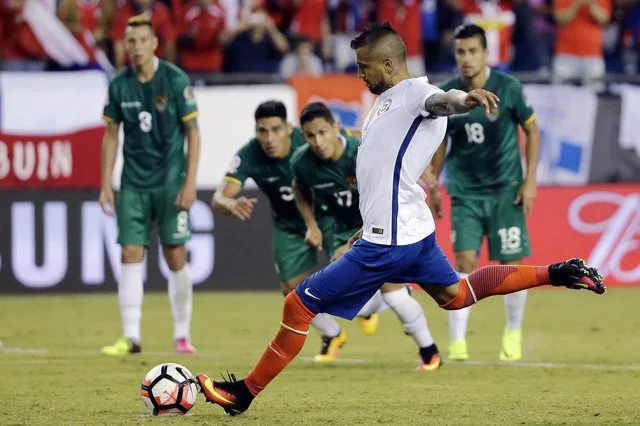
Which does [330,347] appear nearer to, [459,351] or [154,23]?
[459,351]

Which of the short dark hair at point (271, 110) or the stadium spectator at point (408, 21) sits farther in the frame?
the stadium spectator at point (408, 21)

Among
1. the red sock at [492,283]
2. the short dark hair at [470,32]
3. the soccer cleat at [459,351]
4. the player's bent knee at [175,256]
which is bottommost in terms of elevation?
the soccer cleat at [459,351]

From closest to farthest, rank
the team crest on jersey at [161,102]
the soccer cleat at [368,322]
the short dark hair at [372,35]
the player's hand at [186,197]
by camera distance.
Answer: the short dark hair at [372,35] → the soccer cleat at [368,322] → the player's hand at [186,197] → the team crest on jersey at [161,102]

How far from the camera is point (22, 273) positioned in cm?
1599

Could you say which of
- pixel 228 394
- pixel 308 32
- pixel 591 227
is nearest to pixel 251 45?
pixel 308 32

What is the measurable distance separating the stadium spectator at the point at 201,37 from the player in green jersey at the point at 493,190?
6.60 meters

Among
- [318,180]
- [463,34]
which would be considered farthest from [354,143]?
[463,34]

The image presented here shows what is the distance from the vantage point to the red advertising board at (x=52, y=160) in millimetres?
16016

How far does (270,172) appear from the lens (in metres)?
10.9

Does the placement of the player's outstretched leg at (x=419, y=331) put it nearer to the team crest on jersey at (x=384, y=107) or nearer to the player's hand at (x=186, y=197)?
the player's hand at (x=186, y=197)

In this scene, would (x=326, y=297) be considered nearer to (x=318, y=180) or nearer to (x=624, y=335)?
(x=318, y=180)

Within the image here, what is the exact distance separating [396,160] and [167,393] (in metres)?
1.81

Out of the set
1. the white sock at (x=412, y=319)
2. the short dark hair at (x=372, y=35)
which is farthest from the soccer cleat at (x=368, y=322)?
the short dark hair at (x=372, y=35)

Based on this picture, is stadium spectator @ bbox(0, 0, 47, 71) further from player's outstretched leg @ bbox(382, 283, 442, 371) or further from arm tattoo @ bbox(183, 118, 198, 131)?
player's outstretched leg @ bbox(382, 283, 442, 371)
